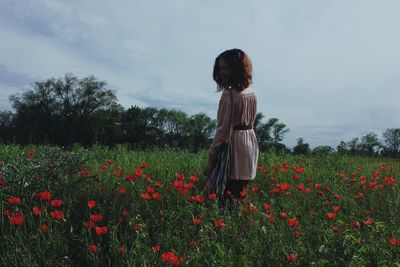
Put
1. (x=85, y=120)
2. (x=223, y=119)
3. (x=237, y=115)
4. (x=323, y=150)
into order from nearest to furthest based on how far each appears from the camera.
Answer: (x=223, y=119) → (x=237, y=115) → (x=323, y=150) → (x=85, y=120)

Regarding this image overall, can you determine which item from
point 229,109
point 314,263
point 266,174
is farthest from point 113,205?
point 266,174

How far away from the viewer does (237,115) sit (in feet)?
14.9

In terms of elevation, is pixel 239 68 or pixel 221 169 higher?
pixel 239 68

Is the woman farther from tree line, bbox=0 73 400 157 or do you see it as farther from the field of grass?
tree line, bbox=0 73 400 157

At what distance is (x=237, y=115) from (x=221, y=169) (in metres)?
0.55

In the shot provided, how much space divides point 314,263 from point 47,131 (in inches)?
2416

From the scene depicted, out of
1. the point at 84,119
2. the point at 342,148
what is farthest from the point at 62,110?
the point at 342,148

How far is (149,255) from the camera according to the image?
319 centimetres

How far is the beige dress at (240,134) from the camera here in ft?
14.5

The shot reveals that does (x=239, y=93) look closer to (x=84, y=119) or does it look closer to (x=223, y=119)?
(x=223, y=119)

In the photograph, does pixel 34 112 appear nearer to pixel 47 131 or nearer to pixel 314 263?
pixel 47 131

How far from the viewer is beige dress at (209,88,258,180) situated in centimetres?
443

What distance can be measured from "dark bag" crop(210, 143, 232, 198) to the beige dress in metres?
0.06

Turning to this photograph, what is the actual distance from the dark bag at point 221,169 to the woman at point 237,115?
0.18 ft
